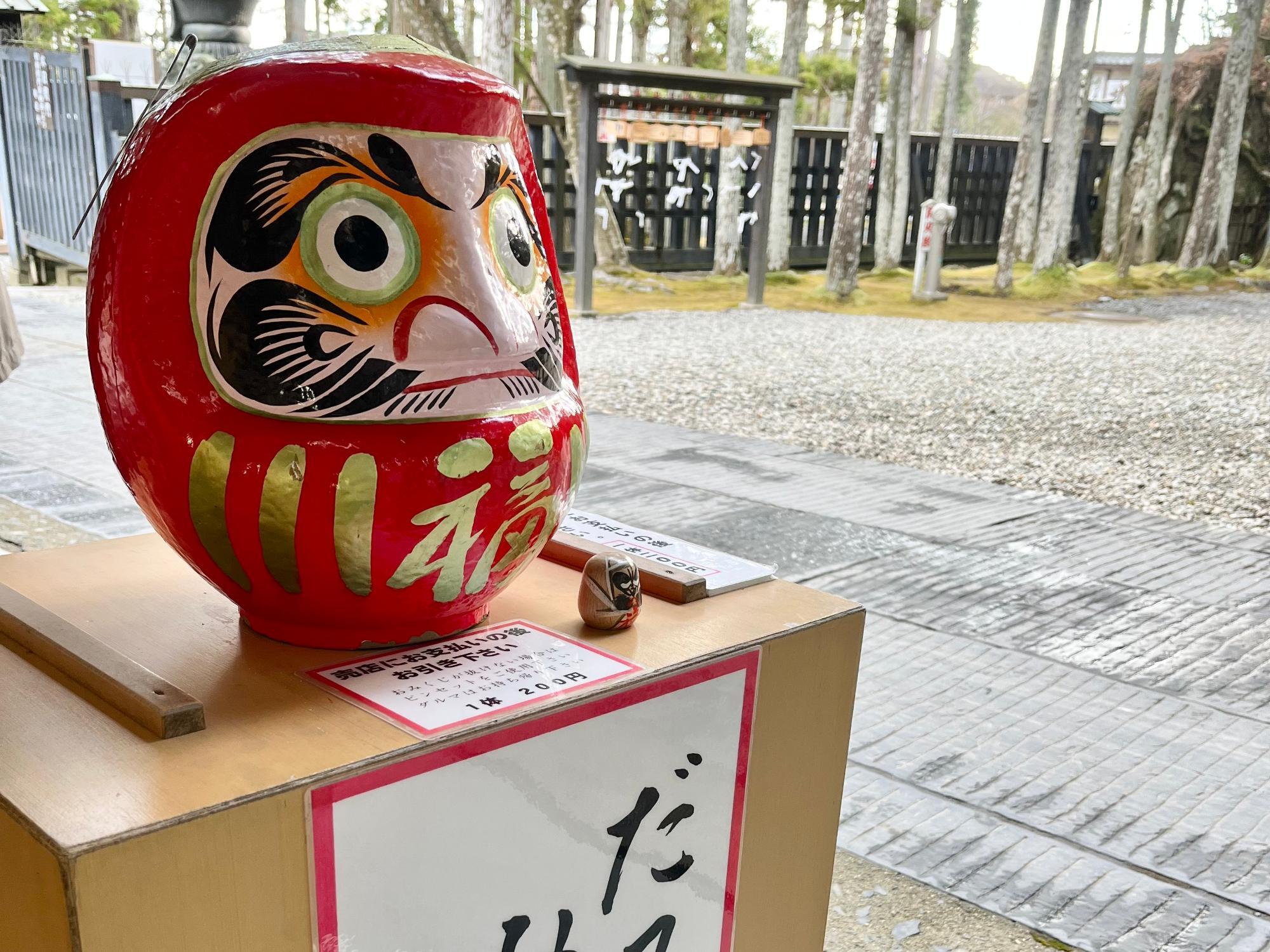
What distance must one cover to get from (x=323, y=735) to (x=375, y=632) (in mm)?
156

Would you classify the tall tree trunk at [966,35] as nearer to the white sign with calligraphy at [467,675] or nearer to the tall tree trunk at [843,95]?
the tall tree trunk at [843,95]

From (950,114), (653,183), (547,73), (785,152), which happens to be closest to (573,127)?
(653,183)

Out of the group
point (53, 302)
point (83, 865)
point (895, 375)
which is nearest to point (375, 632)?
point (83, 865)

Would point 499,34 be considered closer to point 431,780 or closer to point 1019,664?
point 1019,664

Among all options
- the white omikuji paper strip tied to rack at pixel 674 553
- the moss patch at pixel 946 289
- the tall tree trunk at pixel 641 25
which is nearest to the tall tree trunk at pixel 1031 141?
the moss patch at pixel 946 289

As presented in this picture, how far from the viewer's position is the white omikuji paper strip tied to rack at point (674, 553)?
1249 mm

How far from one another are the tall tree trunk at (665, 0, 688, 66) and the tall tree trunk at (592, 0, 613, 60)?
108 cm

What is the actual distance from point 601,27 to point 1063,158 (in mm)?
6165

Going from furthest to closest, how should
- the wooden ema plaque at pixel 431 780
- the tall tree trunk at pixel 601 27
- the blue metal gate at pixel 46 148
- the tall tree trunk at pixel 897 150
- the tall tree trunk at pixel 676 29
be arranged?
the tall tree trunk at pixel 601 27, the tall tree trunk at pixel 676 29, the tall tree trunk at pixel 897 150, the blue metal gate at pixel 46 148, the wooden ema plaque at pixel 431 780

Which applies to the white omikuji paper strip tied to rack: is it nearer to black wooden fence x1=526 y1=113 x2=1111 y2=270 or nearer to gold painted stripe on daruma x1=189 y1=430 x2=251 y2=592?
gold painted stripe on daruma x1=189 y1=430 x2=251 y2=592

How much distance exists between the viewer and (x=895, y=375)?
22.0 feet

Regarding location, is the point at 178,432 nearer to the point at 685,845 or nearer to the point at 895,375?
the point at 685,845

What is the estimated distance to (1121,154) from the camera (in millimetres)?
13750

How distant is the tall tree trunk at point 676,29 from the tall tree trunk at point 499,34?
17.0 feet
